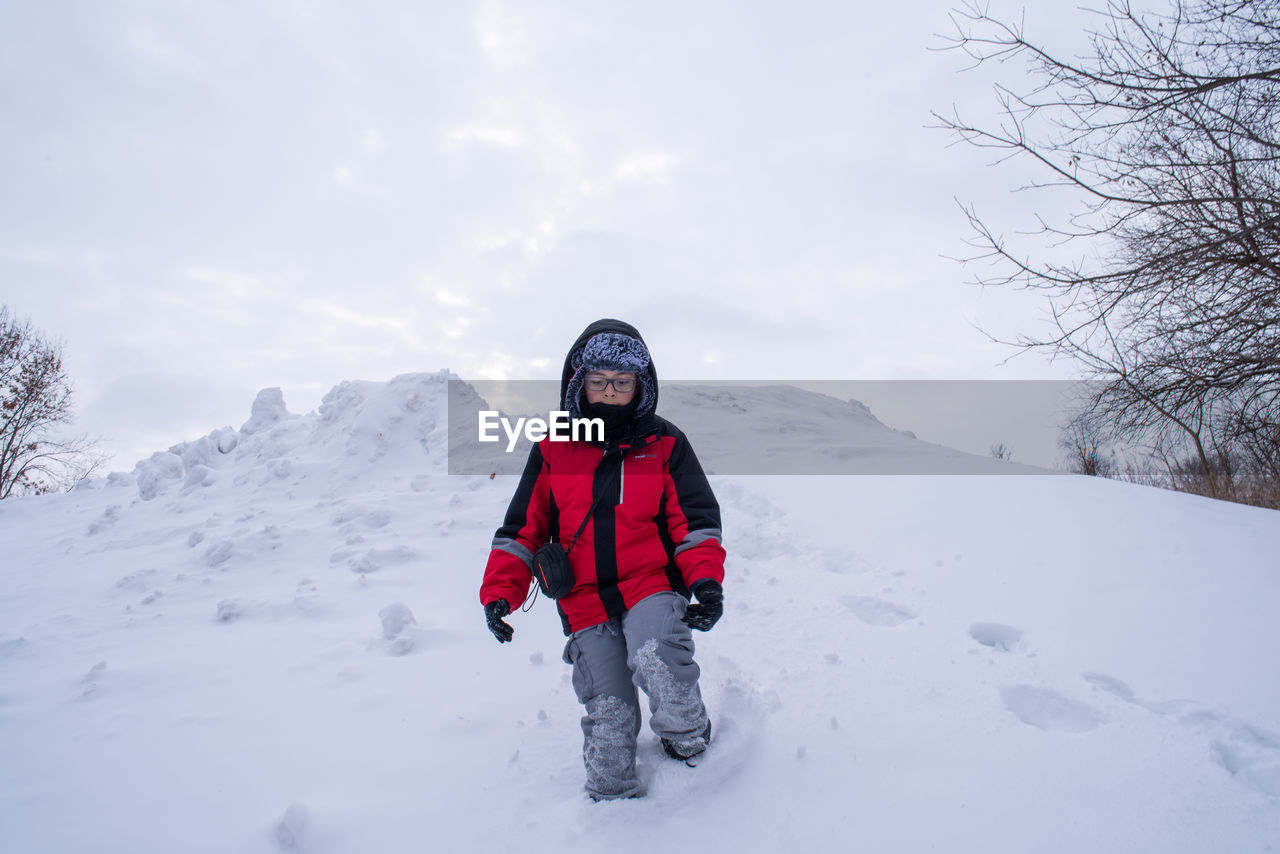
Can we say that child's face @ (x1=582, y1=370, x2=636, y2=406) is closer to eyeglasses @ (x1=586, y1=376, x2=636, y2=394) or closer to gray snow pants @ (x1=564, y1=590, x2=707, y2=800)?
eyeglasses @ (x1=586, y1=376, x2=636, y2=394)

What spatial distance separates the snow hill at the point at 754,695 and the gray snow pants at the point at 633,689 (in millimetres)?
98

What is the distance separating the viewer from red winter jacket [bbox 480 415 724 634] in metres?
2.14

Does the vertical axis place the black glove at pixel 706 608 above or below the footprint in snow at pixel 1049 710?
above

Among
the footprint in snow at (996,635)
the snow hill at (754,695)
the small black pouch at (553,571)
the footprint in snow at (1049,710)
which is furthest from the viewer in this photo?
the footprint in snow at (996,635)

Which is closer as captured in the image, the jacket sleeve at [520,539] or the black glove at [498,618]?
the black glove at [498,618]

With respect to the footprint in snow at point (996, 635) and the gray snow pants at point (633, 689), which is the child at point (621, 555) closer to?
the gray snow pants at point (633, 689)

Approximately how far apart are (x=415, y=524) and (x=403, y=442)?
8.80 feet

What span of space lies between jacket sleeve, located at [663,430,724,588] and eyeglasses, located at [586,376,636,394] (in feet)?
0.88

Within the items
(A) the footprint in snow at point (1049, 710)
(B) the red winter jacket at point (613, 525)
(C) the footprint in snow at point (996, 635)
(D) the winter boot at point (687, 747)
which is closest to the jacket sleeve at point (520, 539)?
(B) the red winter jacket at point (613, 525)

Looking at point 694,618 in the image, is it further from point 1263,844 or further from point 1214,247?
point 1214,247

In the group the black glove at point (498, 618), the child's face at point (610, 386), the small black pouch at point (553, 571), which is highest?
the child's face at point (610, 386)

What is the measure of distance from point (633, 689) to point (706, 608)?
0.38m

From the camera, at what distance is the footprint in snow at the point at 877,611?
3.22 metres

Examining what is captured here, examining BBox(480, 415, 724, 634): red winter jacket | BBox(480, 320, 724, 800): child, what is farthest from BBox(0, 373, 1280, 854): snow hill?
BBox(480, 415, 724, 634): red winter jacket
